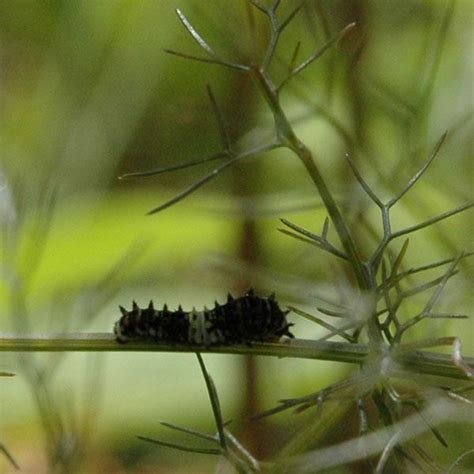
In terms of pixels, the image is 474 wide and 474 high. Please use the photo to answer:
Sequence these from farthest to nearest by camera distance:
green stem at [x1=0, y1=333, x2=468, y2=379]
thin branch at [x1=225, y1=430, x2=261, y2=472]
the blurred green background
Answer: the blurred green background
thin branch at [x1=225, y1=430, x2=261, y2=472]
green stem at [x1=0, y1=333, x2=468, y2=379]

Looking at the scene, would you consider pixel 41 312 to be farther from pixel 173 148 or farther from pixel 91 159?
pixel 173 148

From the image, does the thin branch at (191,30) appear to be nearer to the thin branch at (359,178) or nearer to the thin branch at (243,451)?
the thin branch at (359,178)

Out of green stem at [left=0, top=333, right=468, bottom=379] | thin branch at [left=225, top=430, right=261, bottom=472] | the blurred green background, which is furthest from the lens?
the blurred green background

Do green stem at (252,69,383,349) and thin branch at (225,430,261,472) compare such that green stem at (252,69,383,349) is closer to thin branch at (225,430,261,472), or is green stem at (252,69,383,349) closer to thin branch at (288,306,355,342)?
thin branch at (288,306,355,342)

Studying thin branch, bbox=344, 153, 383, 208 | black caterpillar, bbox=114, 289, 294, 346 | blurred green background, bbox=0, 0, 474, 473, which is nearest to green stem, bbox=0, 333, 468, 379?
black caterpillar, bbox=114, 289, 294, 346

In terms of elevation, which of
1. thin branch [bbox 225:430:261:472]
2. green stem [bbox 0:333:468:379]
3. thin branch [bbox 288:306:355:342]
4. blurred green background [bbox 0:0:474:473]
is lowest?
A: thin branch [bbox 225:430:261:472]

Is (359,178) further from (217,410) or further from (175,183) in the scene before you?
(175,183)

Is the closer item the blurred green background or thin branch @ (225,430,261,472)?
thin branch @ (225,430,261,472)
